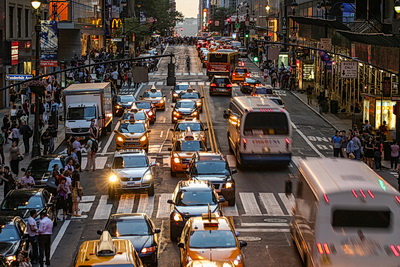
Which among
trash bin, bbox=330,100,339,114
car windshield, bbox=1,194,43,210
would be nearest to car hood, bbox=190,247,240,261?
car windshield, bbox=1,194,43,210

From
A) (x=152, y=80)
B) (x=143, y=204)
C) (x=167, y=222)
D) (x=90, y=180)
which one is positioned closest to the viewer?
(x=167, y=222)

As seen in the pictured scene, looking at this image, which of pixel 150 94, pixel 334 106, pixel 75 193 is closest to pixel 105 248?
pixel 75 193

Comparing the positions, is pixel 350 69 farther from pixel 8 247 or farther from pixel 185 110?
pixel 8 247

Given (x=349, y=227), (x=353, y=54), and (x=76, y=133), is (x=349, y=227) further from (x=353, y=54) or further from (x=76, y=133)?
(x=353, y=54)

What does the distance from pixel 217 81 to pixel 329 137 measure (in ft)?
74.0

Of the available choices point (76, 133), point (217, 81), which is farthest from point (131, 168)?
point (217, 81)

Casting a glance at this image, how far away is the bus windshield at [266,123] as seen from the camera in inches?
1378

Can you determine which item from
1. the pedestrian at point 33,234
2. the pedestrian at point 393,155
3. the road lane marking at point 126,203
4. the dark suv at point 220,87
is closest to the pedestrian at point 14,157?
the road lane marking at point 126,203

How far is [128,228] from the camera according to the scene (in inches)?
837

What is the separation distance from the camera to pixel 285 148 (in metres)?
35.4

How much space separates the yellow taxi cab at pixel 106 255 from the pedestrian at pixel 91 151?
18776mm

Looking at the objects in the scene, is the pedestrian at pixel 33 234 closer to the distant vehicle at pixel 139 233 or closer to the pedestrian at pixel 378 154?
the distant vehicle at pixel 139 233

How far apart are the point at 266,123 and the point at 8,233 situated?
16.6 m

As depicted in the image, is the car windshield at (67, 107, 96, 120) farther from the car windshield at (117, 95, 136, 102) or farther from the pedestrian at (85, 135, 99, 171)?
the car windshield at (117, 95, 136, 102)
